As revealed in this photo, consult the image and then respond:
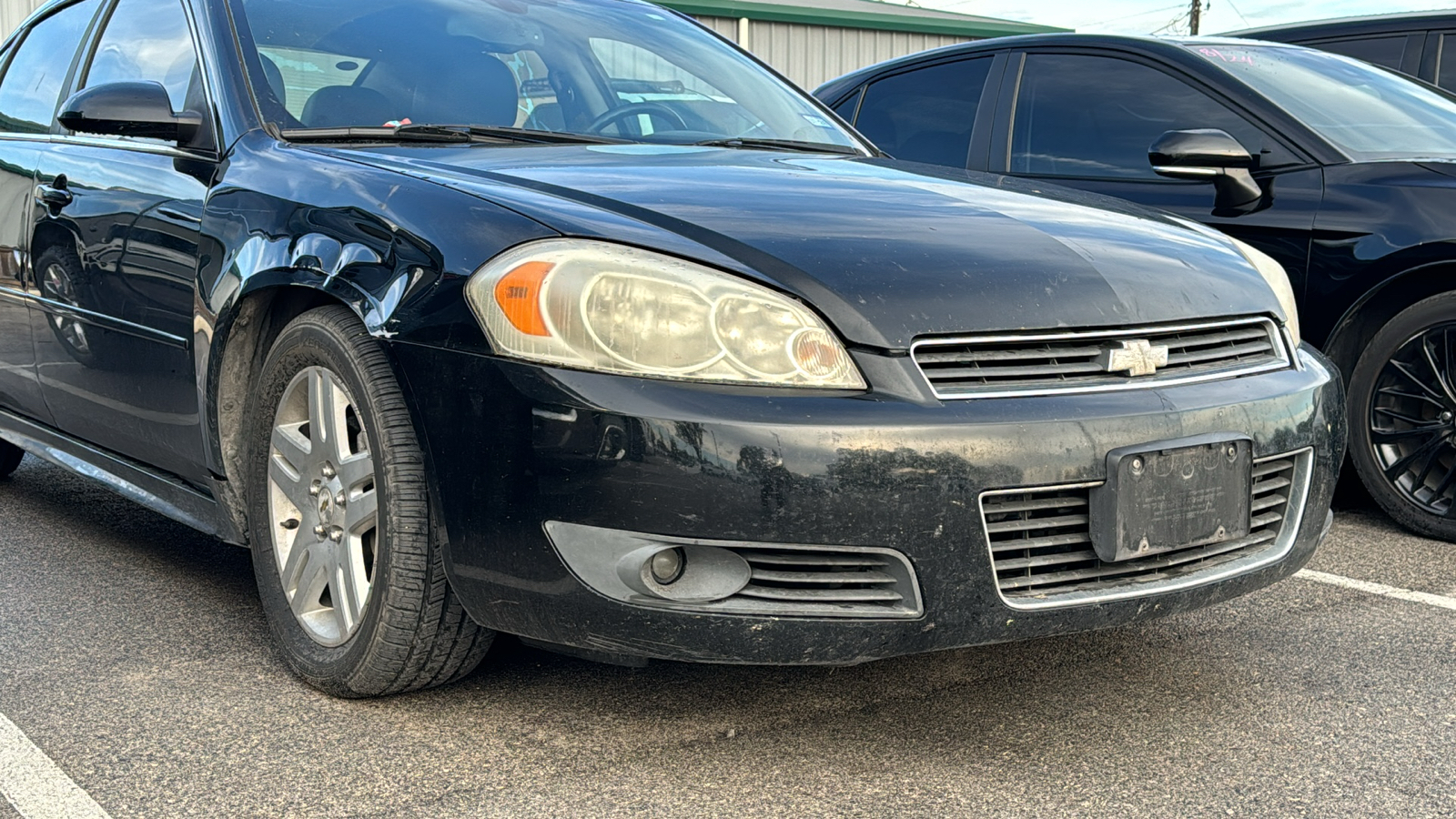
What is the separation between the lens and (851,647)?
2.31 metres

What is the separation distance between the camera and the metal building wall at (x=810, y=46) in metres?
19.1

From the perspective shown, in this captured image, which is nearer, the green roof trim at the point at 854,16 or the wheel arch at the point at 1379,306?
the wheel arch at the point at 1379,306

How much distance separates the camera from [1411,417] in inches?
166

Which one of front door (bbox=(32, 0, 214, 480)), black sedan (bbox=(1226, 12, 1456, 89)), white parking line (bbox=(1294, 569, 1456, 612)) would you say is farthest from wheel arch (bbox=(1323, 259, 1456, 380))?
front door (bbox=(32, 0, 214, 480))

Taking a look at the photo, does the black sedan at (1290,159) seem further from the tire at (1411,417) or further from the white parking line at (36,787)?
the white parking line at (36,787)

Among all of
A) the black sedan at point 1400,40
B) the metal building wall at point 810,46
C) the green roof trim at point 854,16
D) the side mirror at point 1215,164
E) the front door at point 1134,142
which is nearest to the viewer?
the side mirror at point 1215,164

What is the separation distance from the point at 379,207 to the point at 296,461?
0.55 m

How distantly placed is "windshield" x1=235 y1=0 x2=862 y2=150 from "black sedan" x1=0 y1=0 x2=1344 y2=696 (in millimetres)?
17

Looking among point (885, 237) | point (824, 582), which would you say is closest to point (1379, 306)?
point (885, 237)

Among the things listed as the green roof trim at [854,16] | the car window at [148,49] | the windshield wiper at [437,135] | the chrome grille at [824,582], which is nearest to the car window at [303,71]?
the windshield wiper at [437,135]

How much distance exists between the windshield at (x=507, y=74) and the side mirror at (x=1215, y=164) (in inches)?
41.2

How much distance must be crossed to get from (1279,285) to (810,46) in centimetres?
1747

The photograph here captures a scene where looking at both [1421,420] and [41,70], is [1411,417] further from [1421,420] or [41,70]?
[41,70]

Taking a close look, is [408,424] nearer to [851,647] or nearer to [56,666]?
[851,647]
